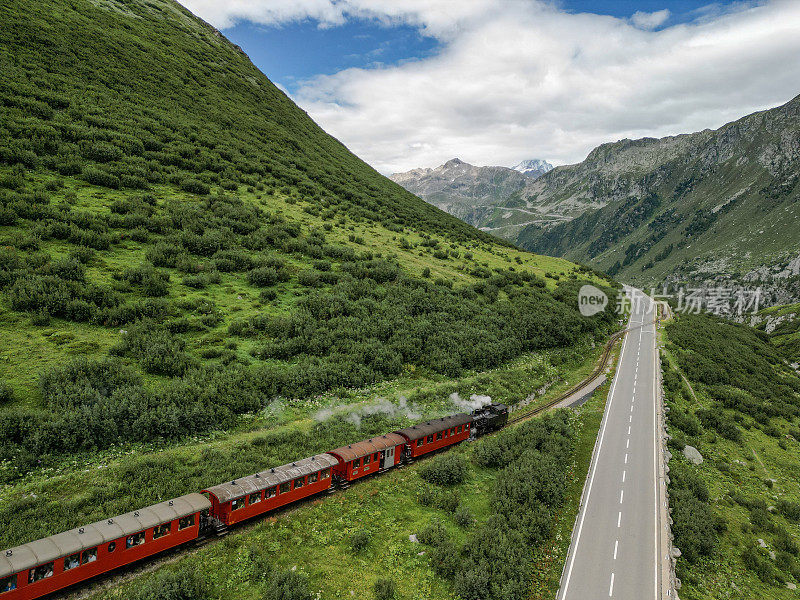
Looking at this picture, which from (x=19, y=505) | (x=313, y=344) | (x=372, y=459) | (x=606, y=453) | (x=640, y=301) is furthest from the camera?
(x=640, y=301)

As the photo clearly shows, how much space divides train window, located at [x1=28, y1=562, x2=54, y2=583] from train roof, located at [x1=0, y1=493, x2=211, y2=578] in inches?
8.4

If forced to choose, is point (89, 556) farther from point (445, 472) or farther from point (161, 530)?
point (445, 472)

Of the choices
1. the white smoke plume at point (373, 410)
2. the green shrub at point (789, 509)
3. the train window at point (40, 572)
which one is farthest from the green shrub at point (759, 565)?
the train window at point (40, 572)

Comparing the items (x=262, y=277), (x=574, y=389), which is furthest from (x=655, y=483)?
(x=262, y=277)

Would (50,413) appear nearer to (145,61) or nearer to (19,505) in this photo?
(19,505)

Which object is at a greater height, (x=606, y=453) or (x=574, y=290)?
(x=574, y=290)

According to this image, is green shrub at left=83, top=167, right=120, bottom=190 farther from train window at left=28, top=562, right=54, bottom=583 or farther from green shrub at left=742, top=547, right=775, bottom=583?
green shrub at left=742, top=547, right=775, bottom=583

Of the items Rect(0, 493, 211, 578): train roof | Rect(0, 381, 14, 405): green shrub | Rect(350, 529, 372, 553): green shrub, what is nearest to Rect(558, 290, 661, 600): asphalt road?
Rect(350, 529, 372, 553): green shrub

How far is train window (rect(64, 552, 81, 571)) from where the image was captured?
13570mm

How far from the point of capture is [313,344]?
3516cm

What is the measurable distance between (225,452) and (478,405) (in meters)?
22.1

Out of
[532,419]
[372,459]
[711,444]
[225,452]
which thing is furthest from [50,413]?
[711,444]

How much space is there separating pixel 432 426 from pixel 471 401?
9.23 m

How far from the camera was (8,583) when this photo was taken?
40.7 ft
